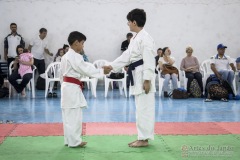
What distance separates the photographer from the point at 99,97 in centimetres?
887

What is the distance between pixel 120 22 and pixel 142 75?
6923 mm

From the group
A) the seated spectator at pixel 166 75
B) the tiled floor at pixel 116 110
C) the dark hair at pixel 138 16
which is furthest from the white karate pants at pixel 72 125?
the seated spectator at pixel 166 75

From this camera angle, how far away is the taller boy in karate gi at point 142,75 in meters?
4.20

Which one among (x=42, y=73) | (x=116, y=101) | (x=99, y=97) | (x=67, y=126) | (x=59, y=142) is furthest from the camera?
(x=42, y=73)

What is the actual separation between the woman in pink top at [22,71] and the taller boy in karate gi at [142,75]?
191 inches

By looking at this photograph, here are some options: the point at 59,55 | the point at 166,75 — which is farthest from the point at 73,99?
the point at 59,55

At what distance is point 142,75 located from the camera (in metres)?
4.29

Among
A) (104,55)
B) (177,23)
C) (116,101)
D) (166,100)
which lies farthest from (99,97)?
(177,23)

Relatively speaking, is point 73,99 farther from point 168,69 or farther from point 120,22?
point 120,22

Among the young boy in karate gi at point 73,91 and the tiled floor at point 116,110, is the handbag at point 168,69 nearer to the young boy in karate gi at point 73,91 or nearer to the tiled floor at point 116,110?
the tiled floor at point 116,110

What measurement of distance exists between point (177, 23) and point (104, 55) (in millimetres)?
2471

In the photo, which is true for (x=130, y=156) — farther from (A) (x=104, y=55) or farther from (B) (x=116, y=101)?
(A) (x=104, y=55)

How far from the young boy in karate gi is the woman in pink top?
14.9 feet

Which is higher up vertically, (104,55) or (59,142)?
(104,55)
